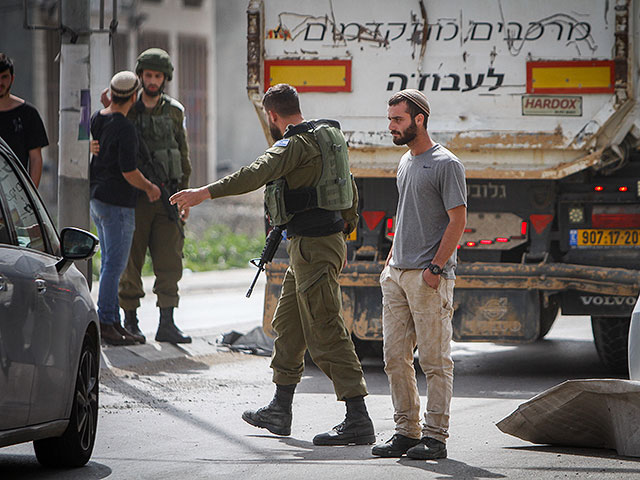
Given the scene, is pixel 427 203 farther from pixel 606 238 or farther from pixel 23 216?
pixel 606 238

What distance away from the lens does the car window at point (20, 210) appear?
17.5 feet

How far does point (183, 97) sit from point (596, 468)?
86.0ft

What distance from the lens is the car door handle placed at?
17.0 feet

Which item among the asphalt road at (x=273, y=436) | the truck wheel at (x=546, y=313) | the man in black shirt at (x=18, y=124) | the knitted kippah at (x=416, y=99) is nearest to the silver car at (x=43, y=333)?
the asphalt road at (x=273, y=436)

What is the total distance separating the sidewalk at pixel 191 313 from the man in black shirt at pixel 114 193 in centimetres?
28

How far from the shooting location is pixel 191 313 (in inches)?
538

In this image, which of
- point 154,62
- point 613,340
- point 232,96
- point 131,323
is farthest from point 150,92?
point 232,96

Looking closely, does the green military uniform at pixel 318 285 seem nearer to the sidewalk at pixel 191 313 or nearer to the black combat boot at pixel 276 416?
the black combat boot at pixel 276 416

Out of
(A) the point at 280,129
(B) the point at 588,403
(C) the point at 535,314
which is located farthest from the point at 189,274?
(B) the point at 588,403

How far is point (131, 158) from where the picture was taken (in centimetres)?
931

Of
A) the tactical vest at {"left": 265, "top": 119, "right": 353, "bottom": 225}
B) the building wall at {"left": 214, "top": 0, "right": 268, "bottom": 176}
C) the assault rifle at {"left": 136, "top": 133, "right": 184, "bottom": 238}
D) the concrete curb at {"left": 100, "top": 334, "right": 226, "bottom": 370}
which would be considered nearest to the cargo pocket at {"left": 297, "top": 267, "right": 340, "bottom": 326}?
the tactical vest at {"left": 265, "top": 119, "right": 353, "bottom": 225}

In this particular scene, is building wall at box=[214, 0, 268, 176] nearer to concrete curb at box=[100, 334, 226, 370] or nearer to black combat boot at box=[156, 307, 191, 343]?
concrete curb at box=[100, 334, 226, 370]

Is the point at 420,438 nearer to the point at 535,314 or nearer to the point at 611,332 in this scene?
the point at 535,314

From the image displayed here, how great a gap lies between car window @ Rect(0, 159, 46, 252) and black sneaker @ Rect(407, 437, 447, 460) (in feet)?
6.31
